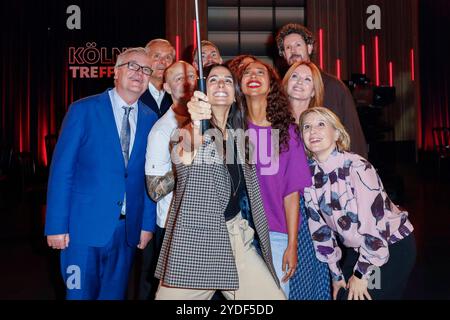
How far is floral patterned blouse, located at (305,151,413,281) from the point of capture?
1985mm

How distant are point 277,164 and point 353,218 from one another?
391mm

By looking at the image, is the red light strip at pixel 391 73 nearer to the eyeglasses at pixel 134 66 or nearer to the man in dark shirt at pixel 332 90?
the man in dark shirt at pixel 332 90

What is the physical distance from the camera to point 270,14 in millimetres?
8102

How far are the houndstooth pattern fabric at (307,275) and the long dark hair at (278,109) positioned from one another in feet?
1.27

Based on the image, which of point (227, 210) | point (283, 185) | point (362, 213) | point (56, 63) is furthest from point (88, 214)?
point (56, 63)

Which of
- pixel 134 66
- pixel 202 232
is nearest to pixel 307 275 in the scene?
pixel 202 232

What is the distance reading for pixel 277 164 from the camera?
2105mm

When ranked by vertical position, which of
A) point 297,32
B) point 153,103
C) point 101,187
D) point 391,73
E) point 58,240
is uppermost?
point 391,73

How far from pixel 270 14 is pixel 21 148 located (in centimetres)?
512

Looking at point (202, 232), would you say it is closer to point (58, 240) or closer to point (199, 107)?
point (199, 107)

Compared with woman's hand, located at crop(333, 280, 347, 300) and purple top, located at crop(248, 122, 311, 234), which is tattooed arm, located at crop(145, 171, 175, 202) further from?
woman's hand, located at crop(333, 280, 347, 300)

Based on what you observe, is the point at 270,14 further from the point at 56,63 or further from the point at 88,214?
the point at 88,214

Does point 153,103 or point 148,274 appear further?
point 153,103

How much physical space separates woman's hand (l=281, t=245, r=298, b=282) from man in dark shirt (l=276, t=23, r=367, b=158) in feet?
3.07
